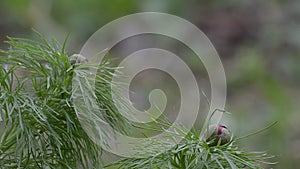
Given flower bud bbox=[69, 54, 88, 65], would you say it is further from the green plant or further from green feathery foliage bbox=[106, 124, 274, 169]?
green feathery foliage bbox=[106, 124, 274, 169]

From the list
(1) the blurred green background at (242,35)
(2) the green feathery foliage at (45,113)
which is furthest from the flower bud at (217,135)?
(1) the blurred green background at (242,35)

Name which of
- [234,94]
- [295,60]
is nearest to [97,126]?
[234,94]

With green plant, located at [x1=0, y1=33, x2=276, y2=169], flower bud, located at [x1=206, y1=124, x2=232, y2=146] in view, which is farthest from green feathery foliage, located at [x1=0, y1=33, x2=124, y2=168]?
flower bud, located at [x1=206, y1=124, x2=232, y2=146]

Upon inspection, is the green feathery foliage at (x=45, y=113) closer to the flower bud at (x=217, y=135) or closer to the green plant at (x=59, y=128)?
the green plant at (x=59, y=128)

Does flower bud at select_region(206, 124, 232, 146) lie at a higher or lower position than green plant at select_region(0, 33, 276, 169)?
lower

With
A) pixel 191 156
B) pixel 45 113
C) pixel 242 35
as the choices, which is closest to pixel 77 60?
pixel 45 113

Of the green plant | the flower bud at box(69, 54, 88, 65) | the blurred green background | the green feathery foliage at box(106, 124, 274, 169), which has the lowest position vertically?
the green feathery foliage at box(106, 124, 274, 169)

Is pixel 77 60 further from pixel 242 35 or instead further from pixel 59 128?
pixel 242 35
